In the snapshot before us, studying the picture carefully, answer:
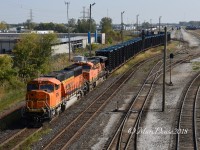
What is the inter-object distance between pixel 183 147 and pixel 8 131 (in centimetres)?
1063

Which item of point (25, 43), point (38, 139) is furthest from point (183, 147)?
point (25, 43)

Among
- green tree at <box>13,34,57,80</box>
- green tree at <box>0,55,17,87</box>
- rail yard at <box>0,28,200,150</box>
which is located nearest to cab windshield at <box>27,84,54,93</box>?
rail yard at <box>0,28,200,150</box>

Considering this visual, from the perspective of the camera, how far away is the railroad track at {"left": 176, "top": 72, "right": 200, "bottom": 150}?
64.9ft

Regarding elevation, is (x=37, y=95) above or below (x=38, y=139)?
above

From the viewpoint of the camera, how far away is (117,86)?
39000 millimetres

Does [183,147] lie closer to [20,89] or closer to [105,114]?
[105,114]

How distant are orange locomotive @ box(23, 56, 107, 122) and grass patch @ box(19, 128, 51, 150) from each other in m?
1.07

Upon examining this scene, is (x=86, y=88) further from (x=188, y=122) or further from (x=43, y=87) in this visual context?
(x=188, y=122)

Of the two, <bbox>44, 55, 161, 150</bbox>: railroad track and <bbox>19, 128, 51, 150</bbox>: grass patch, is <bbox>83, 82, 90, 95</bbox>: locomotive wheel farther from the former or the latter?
<bbox>19, 128, 51, 150</bbox>: grass patch

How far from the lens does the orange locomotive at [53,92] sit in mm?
23141

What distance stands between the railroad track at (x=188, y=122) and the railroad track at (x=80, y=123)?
19.8 feet

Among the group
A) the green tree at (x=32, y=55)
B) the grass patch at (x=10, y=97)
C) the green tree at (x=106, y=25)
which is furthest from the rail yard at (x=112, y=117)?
the green tree at (x=106, y=25)

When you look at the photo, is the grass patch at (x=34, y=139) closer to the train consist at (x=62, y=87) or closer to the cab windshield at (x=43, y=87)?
the train consist at (x=62, y=87)

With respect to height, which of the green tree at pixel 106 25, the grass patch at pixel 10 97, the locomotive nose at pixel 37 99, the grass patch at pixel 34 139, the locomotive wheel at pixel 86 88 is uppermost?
the green tree at pixel 106 25
